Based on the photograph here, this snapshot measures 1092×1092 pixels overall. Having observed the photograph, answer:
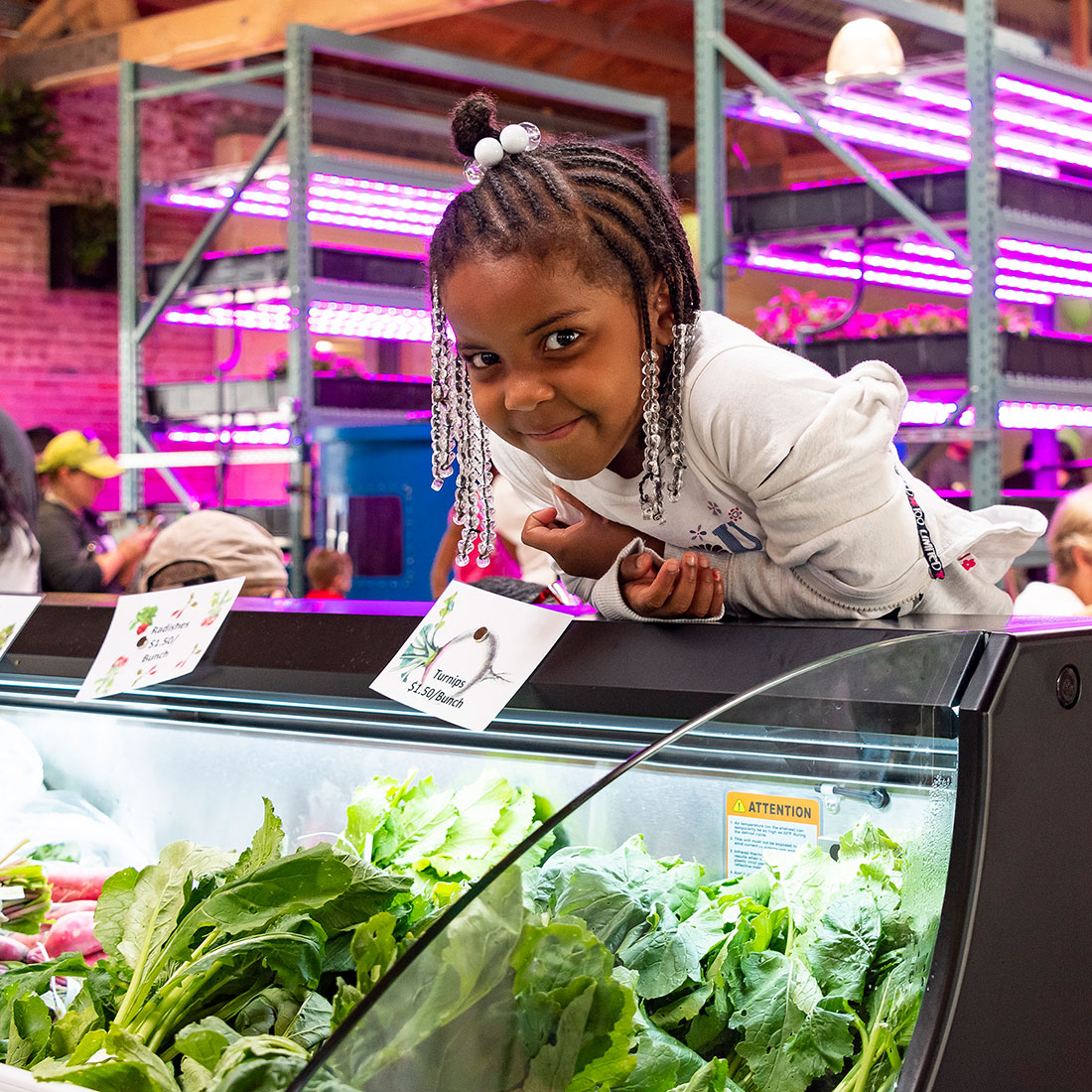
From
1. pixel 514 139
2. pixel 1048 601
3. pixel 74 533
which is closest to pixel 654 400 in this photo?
pixel 514 139

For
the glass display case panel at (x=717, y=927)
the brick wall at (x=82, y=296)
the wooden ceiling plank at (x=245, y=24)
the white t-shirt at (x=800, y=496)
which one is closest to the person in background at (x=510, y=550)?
the white t-shirt at (x=800, y=496)

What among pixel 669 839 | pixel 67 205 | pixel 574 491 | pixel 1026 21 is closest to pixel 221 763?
pixel 574 491

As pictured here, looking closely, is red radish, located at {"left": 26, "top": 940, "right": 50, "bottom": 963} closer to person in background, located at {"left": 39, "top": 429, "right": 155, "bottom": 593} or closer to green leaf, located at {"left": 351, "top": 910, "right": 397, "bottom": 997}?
green leaf, located at {"left": 351, "top": 910, "right": 397, "bottom": 997}

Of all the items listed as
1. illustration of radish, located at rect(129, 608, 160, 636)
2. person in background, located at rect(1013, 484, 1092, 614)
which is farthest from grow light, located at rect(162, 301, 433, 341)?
illustration of radish, located at rect(129, 608, 160, 636)

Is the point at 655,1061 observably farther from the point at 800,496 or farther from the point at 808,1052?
the point at 800,496

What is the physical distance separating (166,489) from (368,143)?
2794 mm

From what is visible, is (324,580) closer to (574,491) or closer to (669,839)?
(574,491)

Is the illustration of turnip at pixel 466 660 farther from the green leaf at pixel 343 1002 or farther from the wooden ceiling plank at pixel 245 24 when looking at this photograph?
the wooden ceiling plank at pixel 245 24

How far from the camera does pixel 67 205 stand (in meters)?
8.41

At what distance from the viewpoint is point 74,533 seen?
4.24 meters

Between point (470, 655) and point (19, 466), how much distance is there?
87.8 inches

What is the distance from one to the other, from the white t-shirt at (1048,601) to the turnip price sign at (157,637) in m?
2.01

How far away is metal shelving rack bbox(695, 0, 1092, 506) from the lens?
155 inches

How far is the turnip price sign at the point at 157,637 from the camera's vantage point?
115 cm
